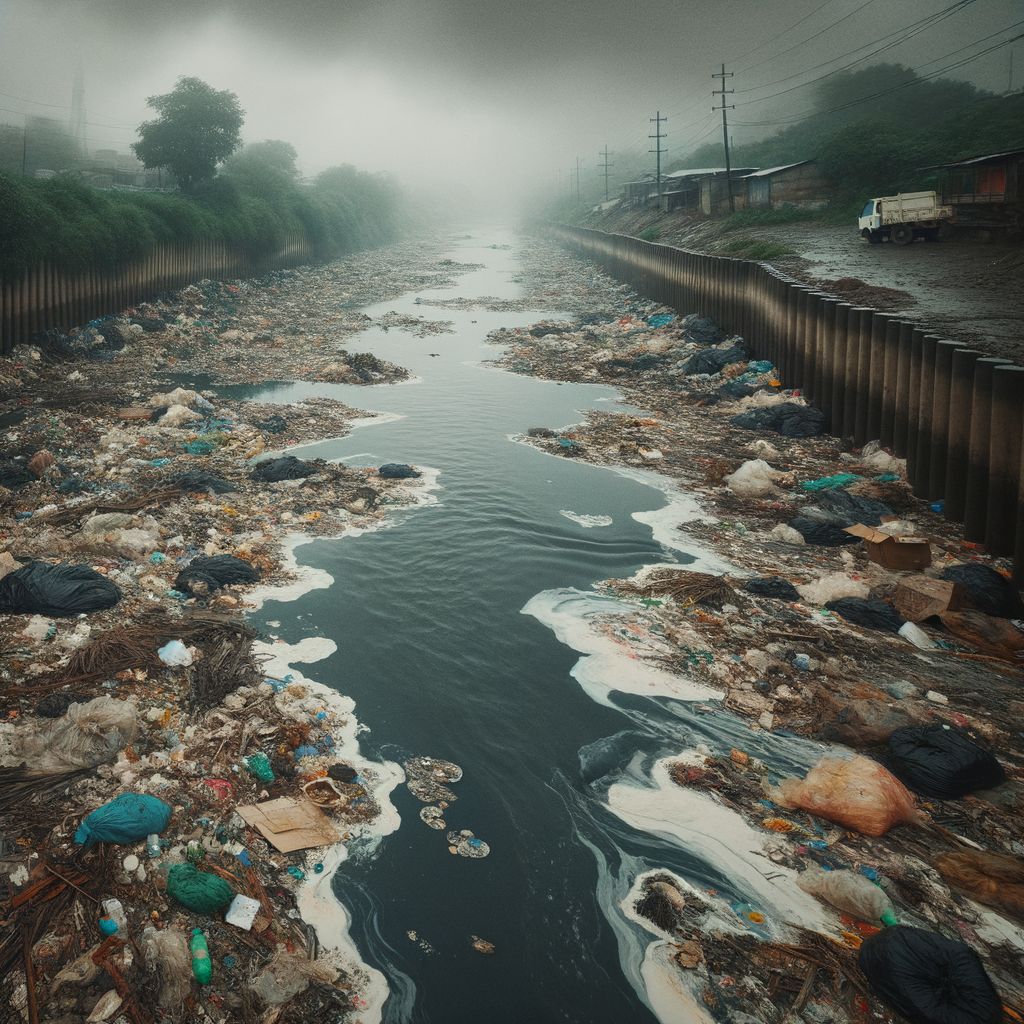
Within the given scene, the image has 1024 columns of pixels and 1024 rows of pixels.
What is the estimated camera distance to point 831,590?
282 inches

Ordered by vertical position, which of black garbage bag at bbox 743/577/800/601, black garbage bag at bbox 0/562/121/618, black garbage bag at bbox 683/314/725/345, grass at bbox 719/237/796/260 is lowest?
black garbage bag at bbox 743/577/800/601

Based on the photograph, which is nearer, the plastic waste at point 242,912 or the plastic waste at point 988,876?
the plastic waste at point 242,912

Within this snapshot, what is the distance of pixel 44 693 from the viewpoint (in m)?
5.52

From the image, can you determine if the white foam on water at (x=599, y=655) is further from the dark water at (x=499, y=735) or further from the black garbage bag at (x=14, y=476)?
the black garbage bag at (x=14, y=476)

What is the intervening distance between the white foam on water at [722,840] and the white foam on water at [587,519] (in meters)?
4.35

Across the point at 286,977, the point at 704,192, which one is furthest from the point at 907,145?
the point at 286,977

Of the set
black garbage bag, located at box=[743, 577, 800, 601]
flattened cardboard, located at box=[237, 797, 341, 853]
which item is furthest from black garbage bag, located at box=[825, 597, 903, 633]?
flattened cardboard, located at box=[237, 797, 341, 853]

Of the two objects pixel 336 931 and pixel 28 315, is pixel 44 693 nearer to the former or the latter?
pixel 336 931

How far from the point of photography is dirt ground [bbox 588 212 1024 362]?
13.9 m

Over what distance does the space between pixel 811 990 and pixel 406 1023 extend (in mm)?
1729

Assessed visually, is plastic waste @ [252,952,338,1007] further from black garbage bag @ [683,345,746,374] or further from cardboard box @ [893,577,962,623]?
black garbage bag @ [683,345,746,374]

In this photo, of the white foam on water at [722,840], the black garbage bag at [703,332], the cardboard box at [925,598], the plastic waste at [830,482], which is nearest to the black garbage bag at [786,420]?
the plastic waste at [830,482]

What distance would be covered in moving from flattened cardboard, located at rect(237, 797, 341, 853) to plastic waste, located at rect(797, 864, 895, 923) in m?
2.45

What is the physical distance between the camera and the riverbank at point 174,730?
12.1 feet
